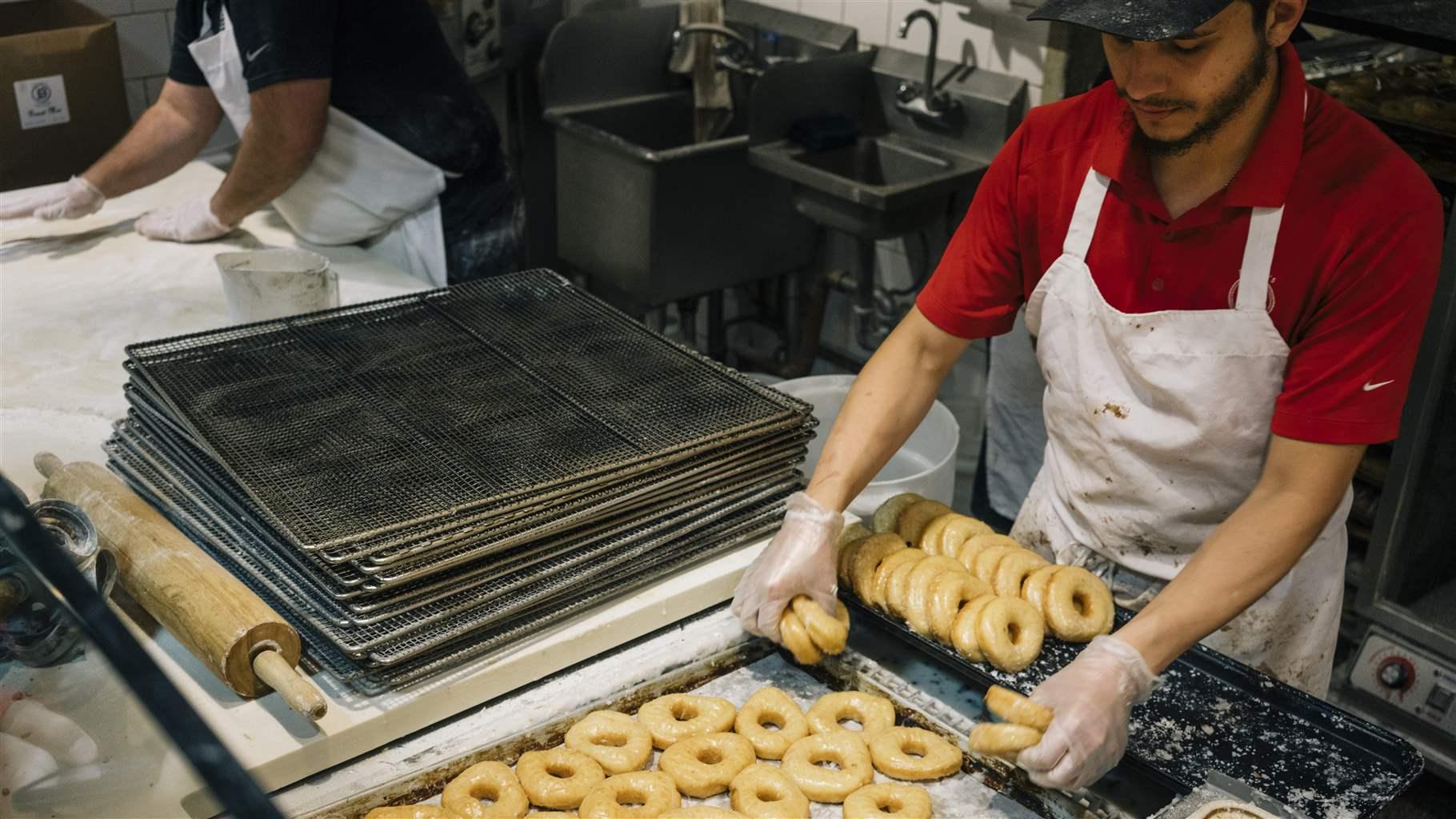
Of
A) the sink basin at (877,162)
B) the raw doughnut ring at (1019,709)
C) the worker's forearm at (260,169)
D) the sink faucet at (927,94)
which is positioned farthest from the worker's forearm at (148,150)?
the raw doughnut ring at (1019,709)

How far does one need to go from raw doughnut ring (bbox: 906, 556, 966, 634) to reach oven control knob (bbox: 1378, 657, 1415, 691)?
6.30 feet

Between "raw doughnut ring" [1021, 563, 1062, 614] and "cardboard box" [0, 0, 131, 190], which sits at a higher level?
"cardboard box" [0, 0, 131, 190]

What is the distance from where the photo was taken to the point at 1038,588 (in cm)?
188

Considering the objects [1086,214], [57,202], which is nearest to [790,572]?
[1086,214]

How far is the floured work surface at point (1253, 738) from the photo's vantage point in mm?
1566

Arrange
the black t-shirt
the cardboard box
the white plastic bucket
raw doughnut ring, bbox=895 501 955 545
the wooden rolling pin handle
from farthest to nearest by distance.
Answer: the cardboard box, the white plastic bucket, the black t-shirt, raw doughnut ring, bbox=895 501 955 545, the wooden rolling pin handle

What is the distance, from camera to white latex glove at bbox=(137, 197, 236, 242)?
10.6 feet

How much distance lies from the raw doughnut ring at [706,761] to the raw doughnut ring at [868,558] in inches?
12.2

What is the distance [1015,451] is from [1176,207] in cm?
197

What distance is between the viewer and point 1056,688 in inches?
62.7

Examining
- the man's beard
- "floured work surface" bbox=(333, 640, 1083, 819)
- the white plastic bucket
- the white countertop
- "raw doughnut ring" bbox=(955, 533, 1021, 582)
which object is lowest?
the white plastic bucket

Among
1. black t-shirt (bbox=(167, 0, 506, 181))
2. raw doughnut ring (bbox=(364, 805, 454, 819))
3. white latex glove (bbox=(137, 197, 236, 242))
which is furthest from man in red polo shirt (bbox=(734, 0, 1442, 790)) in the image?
white latex glove (bbox=(137, 197, 236, 242))

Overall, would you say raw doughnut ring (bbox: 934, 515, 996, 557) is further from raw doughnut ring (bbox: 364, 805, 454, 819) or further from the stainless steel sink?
the stainless steel sink

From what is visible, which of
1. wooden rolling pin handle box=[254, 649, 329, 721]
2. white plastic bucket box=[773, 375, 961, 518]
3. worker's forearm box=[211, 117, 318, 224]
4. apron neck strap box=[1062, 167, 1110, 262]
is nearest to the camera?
wooden rolling pin handle box=[254, 649, 329, 721]
